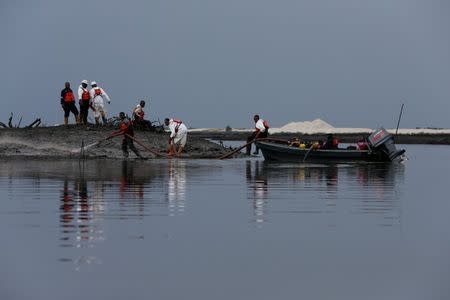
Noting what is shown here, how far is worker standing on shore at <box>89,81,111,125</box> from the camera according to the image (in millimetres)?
46969

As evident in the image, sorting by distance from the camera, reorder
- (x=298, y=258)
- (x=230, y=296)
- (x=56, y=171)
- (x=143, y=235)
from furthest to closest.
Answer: (x=56, y=171), (x=143, y=235), (x=298, y=258), (x=230, y=296)

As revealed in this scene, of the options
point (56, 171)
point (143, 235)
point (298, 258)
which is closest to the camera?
point (298, 258)

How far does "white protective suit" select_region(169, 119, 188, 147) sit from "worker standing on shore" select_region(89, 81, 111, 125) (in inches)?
116

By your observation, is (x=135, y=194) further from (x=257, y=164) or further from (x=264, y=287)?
(x=257, y=164)

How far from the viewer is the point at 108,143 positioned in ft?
159

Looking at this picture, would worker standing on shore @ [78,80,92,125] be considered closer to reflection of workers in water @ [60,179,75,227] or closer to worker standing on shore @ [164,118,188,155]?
worker standing on shore @ [164,118,188,155]

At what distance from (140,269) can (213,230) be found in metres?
4.36

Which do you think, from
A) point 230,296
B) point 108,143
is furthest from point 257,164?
point 230,296

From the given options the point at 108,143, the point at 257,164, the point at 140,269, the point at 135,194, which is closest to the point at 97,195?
the point at 135,194

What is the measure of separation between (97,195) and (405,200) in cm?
719

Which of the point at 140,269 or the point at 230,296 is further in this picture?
the point at 140,269

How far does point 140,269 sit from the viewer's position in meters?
14.2

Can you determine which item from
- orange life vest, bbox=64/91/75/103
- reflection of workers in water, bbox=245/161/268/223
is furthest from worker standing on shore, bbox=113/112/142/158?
reflection of workers in water, bbox=245/161/268/223

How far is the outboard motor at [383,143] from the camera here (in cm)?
4559
